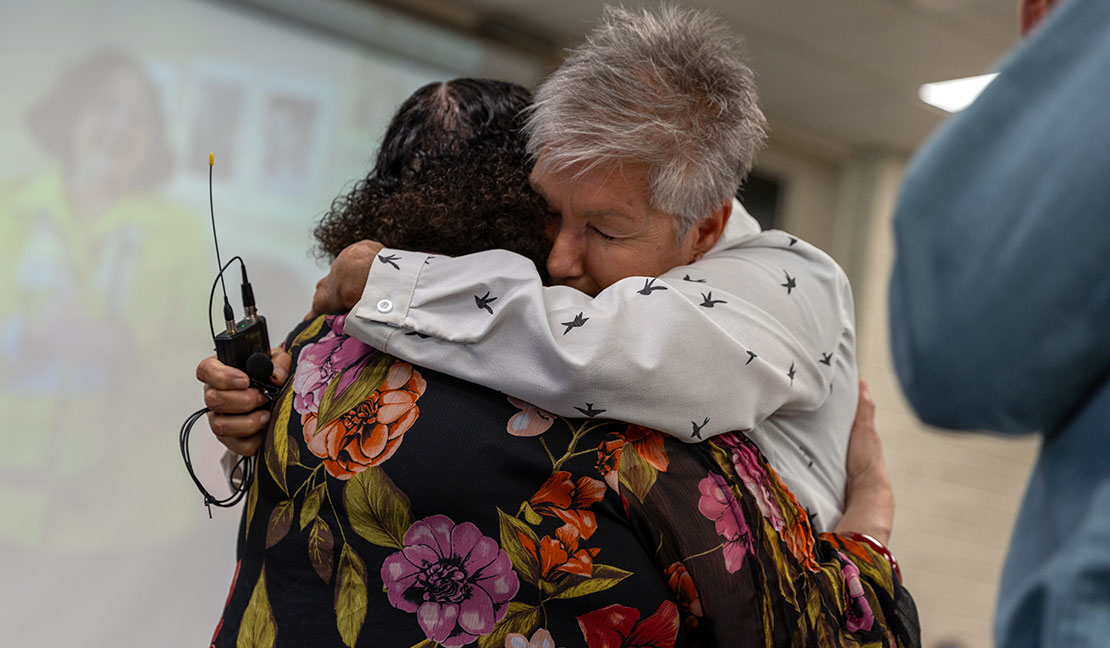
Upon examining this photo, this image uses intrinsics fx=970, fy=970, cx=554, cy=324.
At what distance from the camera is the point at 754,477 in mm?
974

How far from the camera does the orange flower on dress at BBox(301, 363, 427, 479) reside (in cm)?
94

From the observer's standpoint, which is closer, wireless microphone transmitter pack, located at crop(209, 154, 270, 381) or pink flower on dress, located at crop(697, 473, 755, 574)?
pink flower on dress, located at crop(697, 473, 755, 574)

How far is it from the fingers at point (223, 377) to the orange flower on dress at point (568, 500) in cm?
36

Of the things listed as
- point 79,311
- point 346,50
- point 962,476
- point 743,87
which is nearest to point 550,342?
point 743,87

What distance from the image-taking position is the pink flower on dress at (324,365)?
1.01 meters

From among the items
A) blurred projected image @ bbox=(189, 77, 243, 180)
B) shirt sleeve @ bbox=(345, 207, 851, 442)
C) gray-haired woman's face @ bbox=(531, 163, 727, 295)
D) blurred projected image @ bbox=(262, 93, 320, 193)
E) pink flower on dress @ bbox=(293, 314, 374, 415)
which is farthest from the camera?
blurred projected image @ bbox=(262, 93, 320, 193)

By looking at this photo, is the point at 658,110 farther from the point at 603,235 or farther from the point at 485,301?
the point at 485,301

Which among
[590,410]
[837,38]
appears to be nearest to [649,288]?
[590,410]

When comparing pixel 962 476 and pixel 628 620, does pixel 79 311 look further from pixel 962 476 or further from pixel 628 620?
pixel 962 476

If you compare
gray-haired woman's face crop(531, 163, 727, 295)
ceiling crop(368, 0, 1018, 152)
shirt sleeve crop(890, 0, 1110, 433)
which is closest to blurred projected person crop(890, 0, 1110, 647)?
shirt sleeve crop(890, 0, 1110, 433)

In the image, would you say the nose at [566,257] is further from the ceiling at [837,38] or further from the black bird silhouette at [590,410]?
the ceiling at [837,38]

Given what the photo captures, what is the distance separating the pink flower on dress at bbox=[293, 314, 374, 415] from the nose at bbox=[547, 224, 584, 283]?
0.25 m

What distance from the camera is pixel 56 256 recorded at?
299 cm

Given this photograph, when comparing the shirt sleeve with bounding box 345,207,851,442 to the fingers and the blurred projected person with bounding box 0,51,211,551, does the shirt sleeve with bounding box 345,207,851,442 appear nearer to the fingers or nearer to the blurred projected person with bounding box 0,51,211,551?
the fingers
